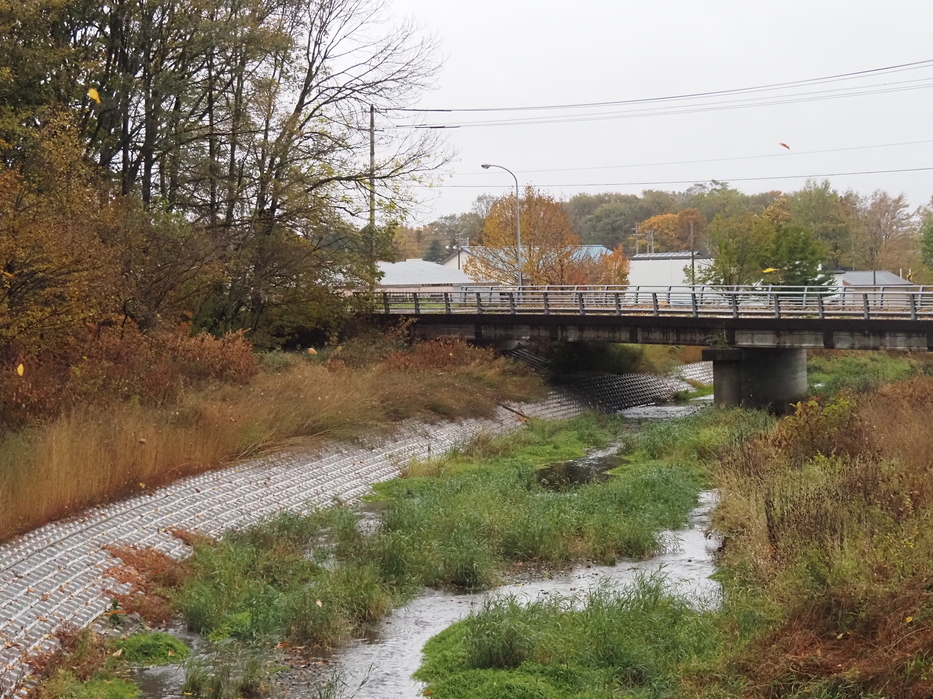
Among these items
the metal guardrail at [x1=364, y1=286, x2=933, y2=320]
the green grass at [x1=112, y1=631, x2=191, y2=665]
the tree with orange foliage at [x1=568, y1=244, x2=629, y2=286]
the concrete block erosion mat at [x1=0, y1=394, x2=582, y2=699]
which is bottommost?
the green grass at [x1=112, y1=631, x2=191, y2=665]

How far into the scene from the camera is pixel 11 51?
80.1ft

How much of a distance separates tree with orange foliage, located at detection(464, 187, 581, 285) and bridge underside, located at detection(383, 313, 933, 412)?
20131 millimetres

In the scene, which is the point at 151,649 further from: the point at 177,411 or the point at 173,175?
the point at 173,175

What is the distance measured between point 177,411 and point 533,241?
43.4 m

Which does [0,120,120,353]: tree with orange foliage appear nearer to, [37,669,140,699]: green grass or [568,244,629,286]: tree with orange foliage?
[37,669,140,699]: green grass

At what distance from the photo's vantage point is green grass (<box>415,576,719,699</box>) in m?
9.45

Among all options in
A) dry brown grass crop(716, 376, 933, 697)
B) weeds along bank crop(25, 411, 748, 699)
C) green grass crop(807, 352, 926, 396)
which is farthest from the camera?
green grass crop(807, 352, 926, 396)

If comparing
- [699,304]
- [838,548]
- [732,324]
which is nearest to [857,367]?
[699,304]

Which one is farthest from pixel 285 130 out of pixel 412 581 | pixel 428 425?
pixel 412 581

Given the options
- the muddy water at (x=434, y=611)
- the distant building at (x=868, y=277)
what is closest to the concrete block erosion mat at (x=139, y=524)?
the muddy water at (x=434, y=611)

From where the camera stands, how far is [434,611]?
1253cm

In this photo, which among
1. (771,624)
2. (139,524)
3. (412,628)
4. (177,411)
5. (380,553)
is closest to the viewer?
(771,624)

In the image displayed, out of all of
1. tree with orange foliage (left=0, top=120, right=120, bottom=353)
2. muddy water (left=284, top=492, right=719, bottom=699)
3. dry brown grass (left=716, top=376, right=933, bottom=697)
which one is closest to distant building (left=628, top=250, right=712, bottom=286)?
dry brown grass (left=716, top=376, right=933, bottom=697)

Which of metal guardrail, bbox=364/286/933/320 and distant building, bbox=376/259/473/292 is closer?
metal guardrail, bbox=364/286/933/320
